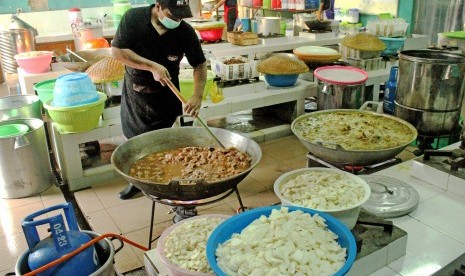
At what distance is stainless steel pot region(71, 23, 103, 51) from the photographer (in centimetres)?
639

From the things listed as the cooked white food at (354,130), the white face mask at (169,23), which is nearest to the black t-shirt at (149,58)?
the white face mask at (169,23)

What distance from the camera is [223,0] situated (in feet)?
29.8

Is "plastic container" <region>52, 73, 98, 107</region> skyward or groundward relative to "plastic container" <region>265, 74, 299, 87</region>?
skyward

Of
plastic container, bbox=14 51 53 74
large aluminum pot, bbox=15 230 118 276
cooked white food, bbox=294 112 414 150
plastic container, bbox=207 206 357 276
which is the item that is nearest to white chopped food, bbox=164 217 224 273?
plastic container, bbox=207 206 357 276

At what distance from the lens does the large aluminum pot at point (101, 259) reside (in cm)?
177

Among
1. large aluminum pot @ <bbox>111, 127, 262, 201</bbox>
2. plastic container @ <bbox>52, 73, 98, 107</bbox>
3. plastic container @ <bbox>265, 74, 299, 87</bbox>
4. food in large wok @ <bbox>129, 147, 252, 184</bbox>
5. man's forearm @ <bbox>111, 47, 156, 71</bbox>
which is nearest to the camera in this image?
large aluminum pot @ <bbox>111, 127, 262, 201</bbox>

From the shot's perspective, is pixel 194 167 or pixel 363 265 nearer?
pixel 363 265

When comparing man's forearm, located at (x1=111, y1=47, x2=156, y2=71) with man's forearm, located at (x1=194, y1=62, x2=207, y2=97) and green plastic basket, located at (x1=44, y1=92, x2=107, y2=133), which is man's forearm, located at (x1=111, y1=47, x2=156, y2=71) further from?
green plastic basket, located at (x1=44, y1=92, x2=107, y2=133)

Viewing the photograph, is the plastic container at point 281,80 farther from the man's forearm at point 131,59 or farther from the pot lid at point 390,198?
the pot lid at point 390,198

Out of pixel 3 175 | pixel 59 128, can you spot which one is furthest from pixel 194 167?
pixel 3 175

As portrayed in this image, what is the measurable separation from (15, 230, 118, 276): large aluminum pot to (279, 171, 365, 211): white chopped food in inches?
34.0

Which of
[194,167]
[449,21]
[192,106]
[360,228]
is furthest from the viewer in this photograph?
[449,21]

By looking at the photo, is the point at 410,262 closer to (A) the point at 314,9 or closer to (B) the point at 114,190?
(B) the point at 114,190

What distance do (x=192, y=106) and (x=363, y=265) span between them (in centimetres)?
158
